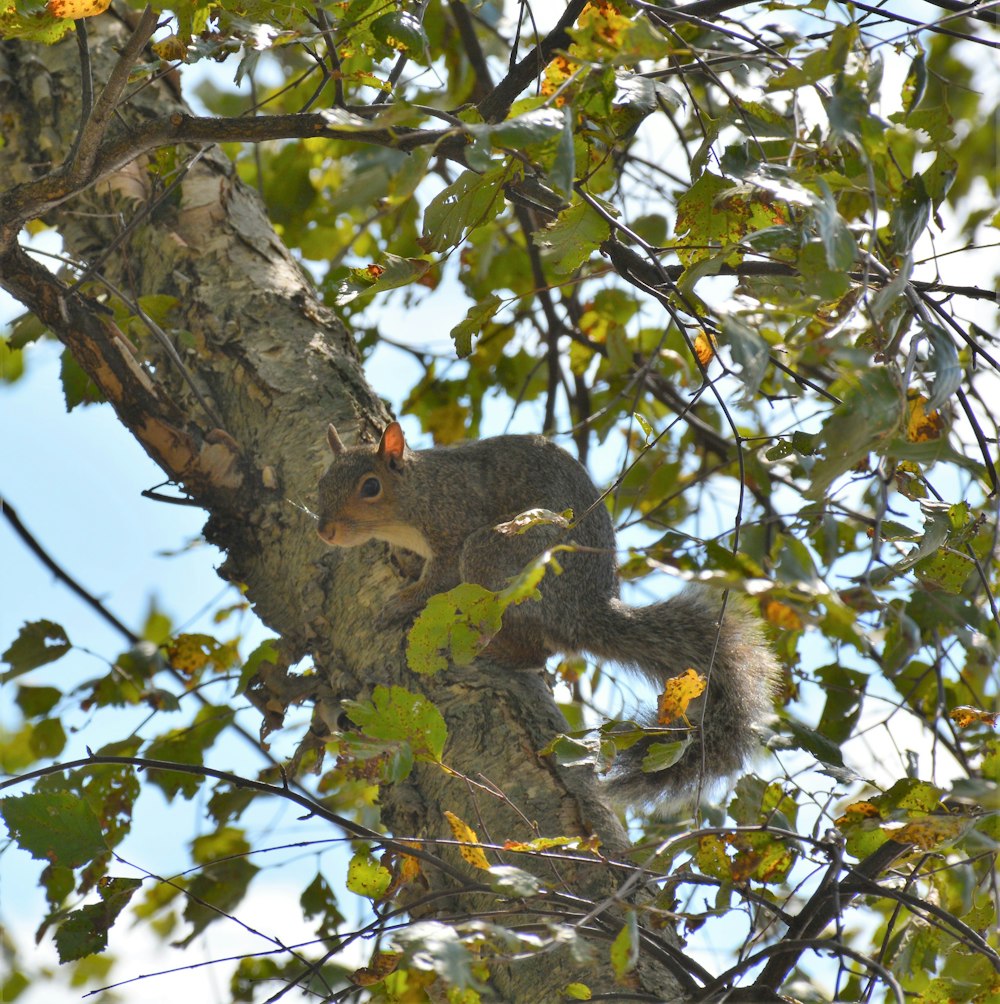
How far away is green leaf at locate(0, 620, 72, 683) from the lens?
2.38 m

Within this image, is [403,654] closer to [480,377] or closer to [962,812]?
[962,812]

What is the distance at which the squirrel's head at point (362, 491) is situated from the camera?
2417 millimetres

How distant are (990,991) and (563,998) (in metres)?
0.57

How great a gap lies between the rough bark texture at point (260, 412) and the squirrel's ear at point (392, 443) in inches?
1.5

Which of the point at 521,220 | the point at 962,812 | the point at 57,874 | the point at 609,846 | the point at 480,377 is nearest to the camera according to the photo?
the point at 962,812

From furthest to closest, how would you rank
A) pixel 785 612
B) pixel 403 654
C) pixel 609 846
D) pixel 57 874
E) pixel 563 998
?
pixel 57 874 < pixel 403 654 < pixel 609 846 < pixel 563 998 < pixel 785 612

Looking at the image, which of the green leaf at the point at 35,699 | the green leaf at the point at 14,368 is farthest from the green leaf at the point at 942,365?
the green leaf at the point at 14,368

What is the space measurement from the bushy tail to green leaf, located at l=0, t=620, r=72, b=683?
1203 millimetres

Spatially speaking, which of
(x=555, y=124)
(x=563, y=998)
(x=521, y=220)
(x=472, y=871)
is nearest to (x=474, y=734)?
(x=472, y=871)

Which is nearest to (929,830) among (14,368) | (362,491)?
(362,491)

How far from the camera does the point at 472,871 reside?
5.77ft

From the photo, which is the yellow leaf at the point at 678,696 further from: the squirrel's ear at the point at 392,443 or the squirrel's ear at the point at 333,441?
the squirrel's ear at the point at 392,443

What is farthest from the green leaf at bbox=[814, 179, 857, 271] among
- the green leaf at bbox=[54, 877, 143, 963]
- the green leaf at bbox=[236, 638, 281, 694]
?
the green leaf at bbox=[236, 638, 281, 694]

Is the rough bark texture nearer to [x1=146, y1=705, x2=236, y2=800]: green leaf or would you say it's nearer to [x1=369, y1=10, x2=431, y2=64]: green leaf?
[x1=146, y1=705, x2=236, y2=800]: green leaf
